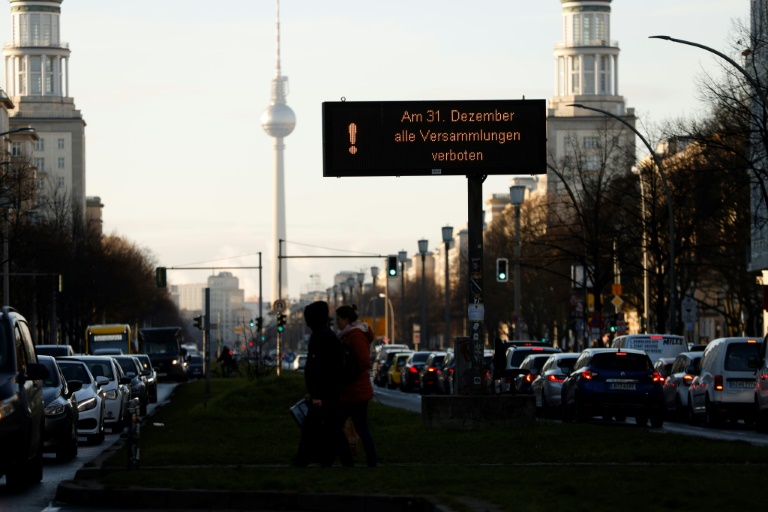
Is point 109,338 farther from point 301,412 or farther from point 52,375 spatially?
point 301,412

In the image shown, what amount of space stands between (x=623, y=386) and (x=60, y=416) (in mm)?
14188

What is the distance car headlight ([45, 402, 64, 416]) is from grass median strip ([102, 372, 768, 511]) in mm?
1201

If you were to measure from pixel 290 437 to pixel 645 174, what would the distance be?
3760 centimetres

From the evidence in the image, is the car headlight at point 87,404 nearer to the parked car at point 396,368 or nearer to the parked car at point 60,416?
A: the parked car at point 60,416

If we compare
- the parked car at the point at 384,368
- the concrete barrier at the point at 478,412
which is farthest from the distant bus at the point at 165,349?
the concrete barrier at the point at 478,412

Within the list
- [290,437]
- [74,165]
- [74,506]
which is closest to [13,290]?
[290,437]

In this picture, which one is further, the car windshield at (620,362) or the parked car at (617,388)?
the car windshield at (620,362)

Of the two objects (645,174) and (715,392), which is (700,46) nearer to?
(715,392)

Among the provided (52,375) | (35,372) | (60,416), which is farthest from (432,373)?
(35,372)

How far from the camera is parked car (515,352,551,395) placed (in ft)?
138

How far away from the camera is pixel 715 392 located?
3412 centimetres

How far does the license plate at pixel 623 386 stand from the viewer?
34375mm

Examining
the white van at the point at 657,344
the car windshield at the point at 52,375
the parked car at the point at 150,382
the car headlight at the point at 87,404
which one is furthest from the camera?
the parked car at the point at 150,382

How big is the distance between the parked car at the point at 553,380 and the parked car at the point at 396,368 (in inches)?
1126
